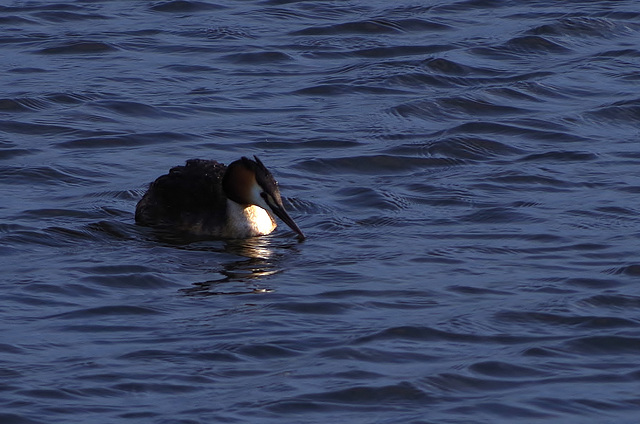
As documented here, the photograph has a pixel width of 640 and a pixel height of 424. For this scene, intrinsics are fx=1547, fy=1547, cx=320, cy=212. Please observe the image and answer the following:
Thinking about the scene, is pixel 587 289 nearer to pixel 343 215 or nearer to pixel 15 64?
pixel 343 215

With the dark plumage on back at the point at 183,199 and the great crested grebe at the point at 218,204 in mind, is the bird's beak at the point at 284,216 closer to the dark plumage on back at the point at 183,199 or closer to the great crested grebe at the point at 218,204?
the great crested grebe at the point at 218,204

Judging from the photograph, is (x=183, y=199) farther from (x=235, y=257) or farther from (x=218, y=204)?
(x=235, y=257)

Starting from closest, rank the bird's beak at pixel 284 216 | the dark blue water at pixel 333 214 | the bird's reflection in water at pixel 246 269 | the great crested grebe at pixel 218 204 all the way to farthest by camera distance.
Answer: the dark blue water at pixel 333 214, the bird's reflection in water at pixel 246 269, the bird's beak at pixel 284 216, the great crested grebe at pixel 218 204

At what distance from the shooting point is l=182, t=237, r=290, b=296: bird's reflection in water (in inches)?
388

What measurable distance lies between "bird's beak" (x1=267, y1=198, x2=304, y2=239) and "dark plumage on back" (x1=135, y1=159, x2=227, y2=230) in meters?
0.46

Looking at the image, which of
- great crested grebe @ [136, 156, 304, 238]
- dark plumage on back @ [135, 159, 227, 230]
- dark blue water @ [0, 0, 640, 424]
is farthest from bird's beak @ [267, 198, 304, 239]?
dark plumage on back @ [135, 159, 227, 230]

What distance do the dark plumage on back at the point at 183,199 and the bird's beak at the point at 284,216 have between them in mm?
461

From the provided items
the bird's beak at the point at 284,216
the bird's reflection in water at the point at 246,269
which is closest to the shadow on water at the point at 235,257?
the bird's reflection in water at the point at 246,269

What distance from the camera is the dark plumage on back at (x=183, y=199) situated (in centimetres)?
1148

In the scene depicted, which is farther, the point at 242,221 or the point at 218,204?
the point at 218,204

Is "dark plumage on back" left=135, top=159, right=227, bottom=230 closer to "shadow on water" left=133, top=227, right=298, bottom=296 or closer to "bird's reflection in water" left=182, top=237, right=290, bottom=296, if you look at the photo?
"shadow on water" left=133, top=227, right=298, bottom=296

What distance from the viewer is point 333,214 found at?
11688 mm

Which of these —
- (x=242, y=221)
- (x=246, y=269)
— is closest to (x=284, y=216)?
(x=242, y=221)

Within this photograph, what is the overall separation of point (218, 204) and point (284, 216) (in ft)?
2.16
